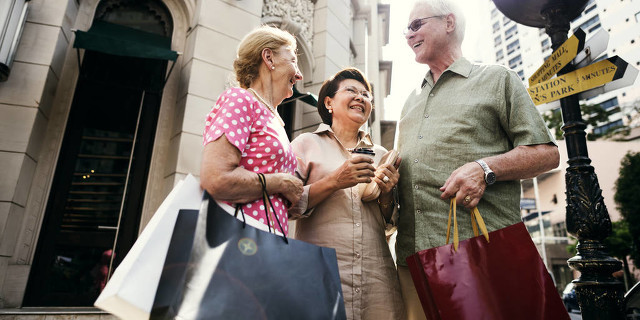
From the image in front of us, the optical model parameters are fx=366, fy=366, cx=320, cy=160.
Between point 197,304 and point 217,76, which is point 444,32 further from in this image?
point 217,76

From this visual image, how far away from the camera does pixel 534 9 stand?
3291 millimetres

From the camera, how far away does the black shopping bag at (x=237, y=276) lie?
1170mm

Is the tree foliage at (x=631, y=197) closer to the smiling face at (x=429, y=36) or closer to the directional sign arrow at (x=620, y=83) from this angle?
the directional sign arrow at (x=620, y=83)

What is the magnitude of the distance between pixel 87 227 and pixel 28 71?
221cm

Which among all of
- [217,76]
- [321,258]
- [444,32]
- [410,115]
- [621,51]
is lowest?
[321,258]

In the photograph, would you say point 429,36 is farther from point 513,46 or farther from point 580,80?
point 513,46

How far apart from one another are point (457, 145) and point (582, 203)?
1589 mm

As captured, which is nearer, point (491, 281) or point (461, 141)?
point (491, 281)

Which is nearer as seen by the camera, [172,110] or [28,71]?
[28,71]

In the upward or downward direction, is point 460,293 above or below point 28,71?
below

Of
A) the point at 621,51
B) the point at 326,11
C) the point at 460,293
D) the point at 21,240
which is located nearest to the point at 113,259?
the point at 21,240

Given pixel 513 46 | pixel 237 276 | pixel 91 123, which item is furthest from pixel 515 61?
pixel 237 276

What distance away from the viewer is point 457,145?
80.3 inches

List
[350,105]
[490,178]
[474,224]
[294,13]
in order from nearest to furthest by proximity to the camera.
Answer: [474,224], [490,178], [350,105], [294,13]
